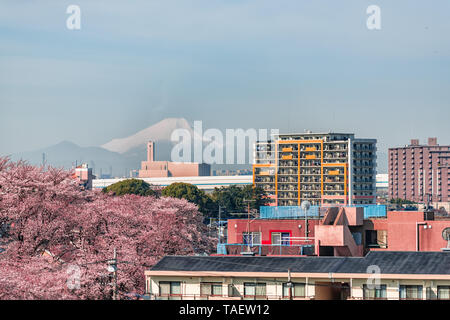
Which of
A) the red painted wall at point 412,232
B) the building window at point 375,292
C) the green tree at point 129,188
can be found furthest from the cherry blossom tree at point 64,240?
the green tree at point 129,188

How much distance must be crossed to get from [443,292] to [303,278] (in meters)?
5.45

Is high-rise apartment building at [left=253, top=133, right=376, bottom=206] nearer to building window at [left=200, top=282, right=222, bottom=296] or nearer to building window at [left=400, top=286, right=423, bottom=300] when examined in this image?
building window at [left=200, top=282, right=222, bottom=296]

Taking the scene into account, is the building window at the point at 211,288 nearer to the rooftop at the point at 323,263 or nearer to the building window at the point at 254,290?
the rooftop at the point at 323,263

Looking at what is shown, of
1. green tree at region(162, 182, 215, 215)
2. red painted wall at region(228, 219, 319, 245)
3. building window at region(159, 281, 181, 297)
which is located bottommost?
green tree at region(162, 182, 215, 215)

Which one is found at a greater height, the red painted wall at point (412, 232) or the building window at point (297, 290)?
the red painted wall at point (412, 232)

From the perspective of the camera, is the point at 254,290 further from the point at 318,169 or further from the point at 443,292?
the point at 318,169

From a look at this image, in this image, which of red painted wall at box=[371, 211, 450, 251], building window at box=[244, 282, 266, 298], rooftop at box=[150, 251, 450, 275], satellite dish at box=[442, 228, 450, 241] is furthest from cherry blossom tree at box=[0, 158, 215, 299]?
satellite dish at box=[442, 228, 450, 241]

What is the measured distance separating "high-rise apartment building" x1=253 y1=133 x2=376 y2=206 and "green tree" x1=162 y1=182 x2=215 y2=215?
45484 mm

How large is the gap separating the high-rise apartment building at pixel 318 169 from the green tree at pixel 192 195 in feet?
149

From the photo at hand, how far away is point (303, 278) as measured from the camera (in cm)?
3158

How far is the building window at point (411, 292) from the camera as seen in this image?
1215 inches

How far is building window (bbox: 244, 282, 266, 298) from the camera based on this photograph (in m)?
31.9
